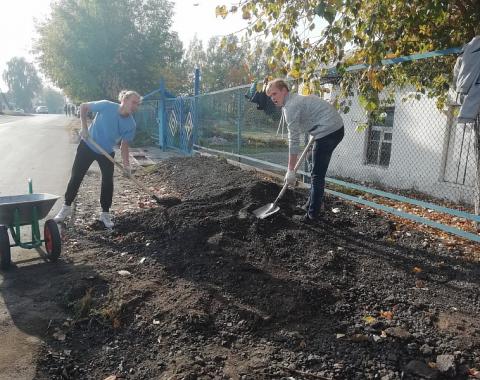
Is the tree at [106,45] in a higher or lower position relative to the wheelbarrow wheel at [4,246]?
higher

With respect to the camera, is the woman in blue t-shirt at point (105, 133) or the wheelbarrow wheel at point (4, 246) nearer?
the wheelbarrow wheel at point (4, 246)

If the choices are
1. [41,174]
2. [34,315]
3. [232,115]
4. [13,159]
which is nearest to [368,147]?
[232,115]

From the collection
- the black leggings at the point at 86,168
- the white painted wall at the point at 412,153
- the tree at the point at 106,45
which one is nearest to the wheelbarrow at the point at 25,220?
the black leggings at the point at 86,168

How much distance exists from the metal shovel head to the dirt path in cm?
10

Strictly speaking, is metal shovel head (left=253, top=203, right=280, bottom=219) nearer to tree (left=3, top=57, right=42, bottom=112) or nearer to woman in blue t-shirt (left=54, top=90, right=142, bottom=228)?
woman in blue t-shirt (left=54, top=90, right=142, bottom=228)

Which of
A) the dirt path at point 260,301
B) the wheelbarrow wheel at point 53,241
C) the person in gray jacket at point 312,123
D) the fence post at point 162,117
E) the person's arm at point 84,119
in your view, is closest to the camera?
the dirt path at point 260,301

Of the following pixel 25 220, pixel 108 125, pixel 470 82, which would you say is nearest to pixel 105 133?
pixel 108 125

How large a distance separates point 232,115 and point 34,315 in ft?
24.7

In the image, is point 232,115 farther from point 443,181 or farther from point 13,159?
point 13,159

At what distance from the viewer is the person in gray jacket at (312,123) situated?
474 cm

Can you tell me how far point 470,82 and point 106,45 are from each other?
85.6ft

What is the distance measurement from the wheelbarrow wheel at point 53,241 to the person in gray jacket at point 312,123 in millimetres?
2610

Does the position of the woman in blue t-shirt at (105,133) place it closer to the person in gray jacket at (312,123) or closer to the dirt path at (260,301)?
the dirt path at (260,301)

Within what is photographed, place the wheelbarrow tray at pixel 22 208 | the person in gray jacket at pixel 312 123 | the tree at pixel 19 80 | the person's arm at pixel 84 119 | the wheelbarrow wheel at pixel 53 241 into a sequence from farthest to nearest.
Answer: the tree at pixel 19 80 → the person's arm at pixel 84 119 → the person in gray jacket at pixel 312 123 → the wheelbarrow wheel at pixel 53 241 → the wheelbarrow tray at pixel 22 208
